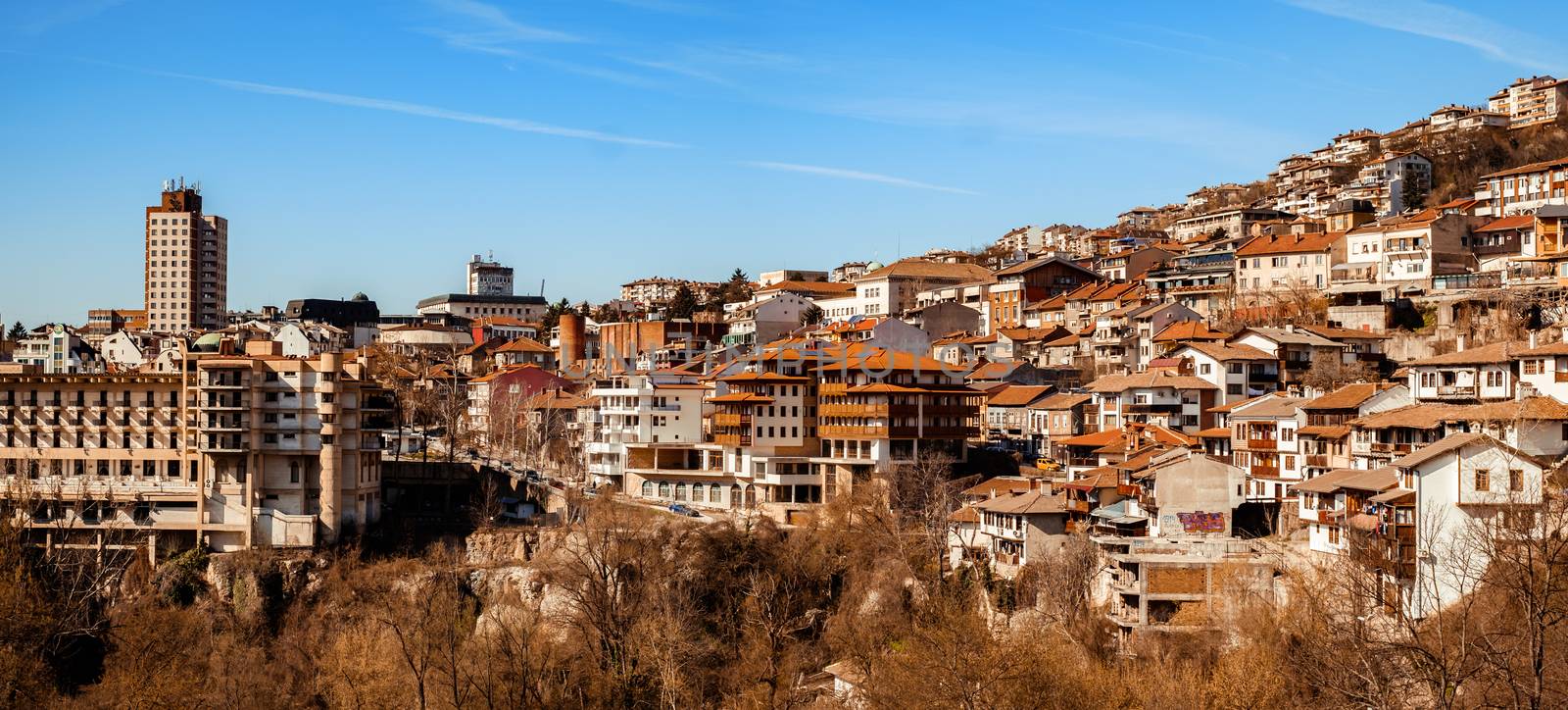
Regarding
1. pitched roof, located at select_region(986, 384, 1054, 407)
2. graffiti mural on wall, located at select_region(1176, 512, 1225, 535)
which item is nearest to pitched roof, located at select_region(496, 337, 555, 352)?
pitched roof, located at select_region(986, 384, 1054, 407)

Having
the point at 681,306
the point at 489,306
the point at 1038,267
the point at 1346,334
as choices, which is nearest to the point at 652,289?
the point at 489,306

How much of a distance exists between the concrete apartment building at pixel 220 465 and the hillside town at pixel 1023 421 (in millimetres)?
111

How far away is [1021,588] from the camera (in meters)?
44.1

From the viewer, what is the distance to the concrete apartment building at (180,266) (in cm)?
13738

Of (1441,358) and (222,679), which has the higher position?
(1441,358)

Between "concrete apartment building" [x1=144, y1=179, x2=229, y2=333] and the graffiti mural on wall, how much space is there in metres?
109

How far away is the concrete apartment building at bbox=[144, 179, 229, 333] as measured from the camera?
137m

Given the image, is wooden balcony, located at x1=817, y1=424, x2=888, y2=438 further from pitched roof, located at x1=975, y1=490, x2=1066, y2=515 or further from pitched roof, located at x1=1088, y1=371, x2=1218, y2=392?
pitched roof, located at x1=1088, y1=371, x2=1218, y2=392

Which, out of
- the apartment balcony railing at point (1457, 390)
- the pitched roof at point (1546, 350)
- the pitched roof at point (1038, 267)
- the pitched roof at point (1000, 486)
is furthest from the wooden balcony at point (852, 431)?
the pitched roof at point (1038, 267)

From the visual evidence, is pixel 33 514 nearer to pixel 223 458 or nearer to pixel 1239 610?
pixel 223 458

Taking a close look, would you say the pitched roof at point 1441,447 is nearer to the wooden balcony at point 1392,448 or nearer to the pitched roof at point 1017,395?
the wooden balcony at point 1392,448

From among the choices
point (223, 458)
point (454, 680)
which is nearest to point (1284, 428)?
point (454, 680)

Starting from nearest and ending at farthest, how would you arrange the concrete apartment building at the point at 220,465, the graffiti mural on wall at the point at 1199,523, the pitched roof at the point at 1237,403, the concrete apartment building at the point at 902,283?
the graffiti mural on wall at the point at 1199,523 → the pitched roof at the point at 1237,403 → the concrete apartment building at the point at 220,465 → the concrete apartment building at the point at 902,283

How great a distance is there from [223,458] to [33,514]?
653 centimetres
